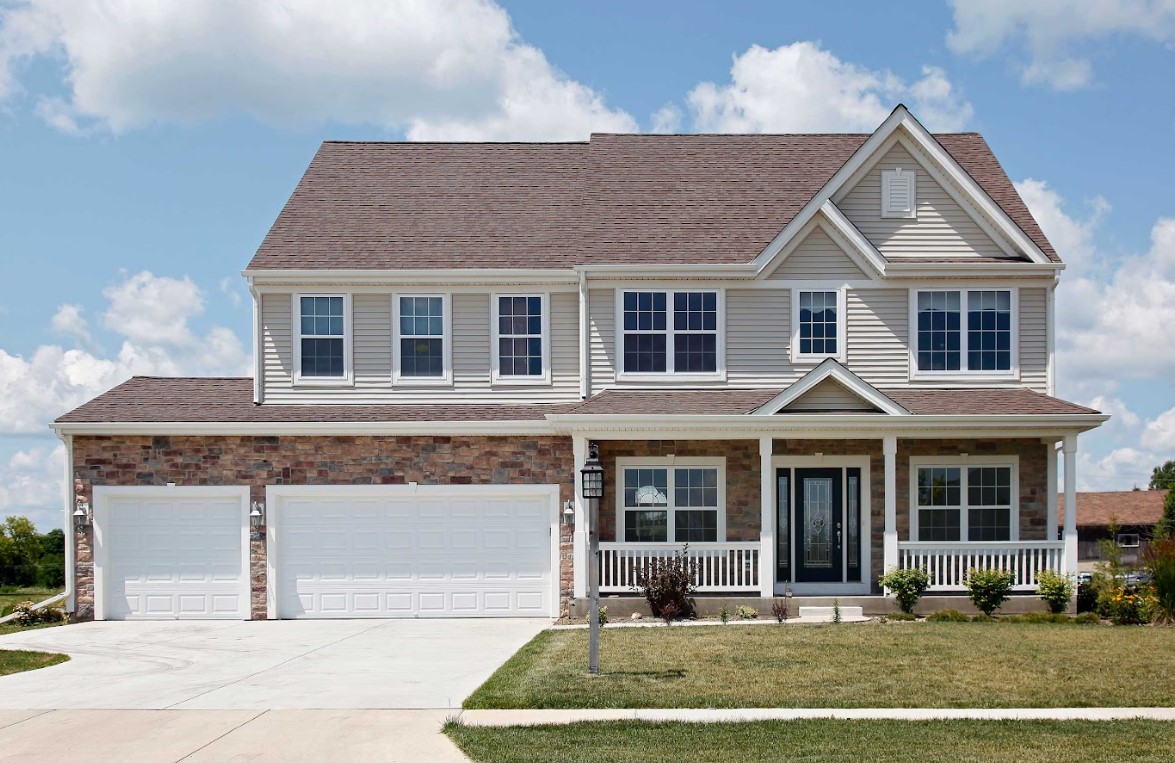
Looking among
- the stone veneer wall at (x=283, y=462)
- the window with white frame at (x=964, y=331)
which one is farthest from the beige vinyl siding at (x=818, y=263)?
the stone veneer wall at (x=283, y=462)

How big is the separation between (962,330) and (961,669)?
9385 mm

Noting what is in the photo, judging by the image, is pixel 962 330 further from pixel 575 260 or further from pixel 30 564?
pixel 30 564

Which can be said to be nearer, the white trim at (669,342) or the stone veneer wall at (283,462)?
the stone veneer wall at (283,462)

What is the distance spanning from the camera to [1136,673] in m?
13.4

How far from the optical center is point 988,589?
1920 cm

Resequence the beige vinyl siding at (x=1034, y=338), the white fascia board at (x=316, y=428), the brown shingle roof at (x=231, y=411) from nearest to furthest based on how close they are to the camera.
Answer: the white fascia board at (x=316, y=428) → the brown shingle roof at (x=231, y=411) → the beige vinyl siding at (x=1034, y=338)

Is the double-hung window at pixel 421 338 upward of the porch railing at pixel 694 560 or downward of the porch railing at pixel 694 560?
upward

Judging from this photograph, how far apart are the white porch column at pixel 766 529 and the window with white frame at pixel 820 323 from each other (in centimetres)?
258

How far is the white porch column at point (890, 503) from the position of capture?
1972 centimetres

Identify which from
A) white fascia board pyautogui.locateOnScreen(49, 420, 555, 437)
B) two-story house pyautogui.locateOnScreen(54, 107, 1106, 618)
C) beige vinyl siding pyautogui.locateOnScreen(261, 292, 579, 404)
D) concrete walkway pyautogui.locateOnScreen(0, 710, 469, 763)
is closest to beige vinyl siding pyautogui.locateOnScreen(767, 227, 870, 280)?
two-story house pyautogui.locateOnScreen(54, 107, 1106, 618)

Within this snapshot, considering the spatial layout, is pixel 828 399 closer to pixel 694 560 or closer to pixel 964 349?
pixel 964 349

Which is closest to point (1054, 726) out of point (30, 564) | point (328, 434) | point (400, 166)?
point (328, 434)

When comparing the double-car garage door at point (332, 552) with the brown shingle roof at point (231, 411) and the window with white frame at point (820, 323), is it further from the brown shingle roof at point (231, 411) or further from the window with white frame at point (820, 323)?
the window with white frame at point (820, 323)

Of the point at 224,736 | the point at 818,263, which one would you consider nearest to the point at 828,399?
the point at 818,263
